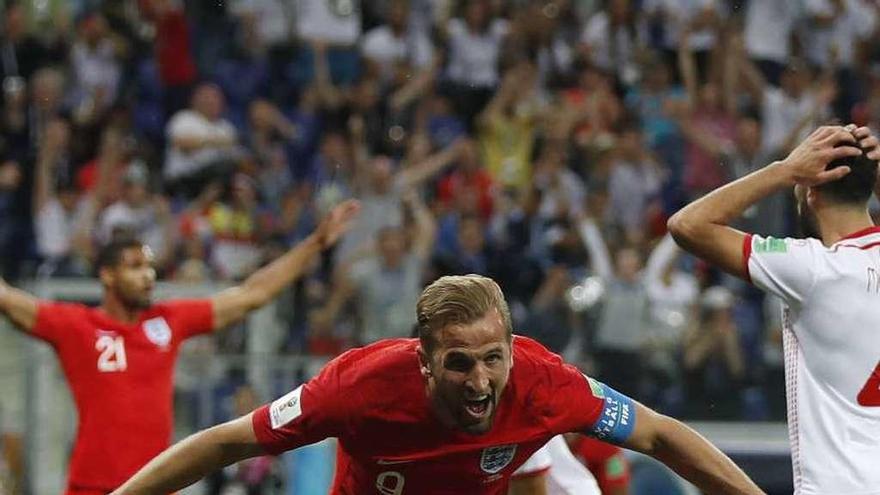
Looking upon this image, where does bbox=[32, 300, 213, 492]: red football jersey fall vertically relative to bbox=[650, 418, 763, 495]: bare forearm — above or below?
below

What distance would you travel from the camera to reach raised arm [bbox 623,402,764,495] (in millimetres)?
4945

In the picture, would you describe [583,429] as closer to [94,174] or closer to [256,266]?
[256,266]

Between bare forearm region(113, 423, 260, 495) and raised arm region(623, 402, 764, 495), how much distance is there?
1241 mm

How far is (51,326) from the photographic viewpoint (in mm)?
8508

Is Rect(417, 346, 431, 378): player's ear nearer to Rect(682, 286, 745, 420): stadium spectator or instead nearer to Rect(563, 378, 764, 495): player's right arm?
Rect(563, 378, 764, 495): player's right arm

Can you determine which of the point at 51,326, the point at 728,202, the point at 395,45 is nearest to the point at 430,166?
the point at 395,45

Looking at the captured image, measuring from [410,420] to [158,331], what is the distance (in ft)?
13.2

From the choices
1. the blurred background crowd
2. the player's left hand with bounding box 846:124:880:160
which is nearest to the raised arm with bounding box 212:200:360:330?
the blurred background crowd

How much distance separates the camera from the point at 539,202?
13312 mm

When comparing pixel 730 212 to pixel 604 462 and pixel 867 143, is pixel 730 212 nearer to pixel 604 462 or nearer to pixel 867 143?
pixel 867 143

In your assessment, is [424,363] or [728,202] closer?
[424,363]

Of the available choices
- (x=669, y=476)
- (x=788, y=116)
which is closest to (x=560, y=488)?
(x=669, y=476)

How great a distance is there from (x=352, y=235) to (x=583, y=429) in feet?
26.3

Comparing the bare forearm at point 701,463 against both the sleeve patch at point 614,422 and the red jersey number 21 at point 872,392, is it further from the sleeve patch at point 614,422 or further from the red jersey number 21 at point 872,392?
the red jersey number 21 at point 872,392
